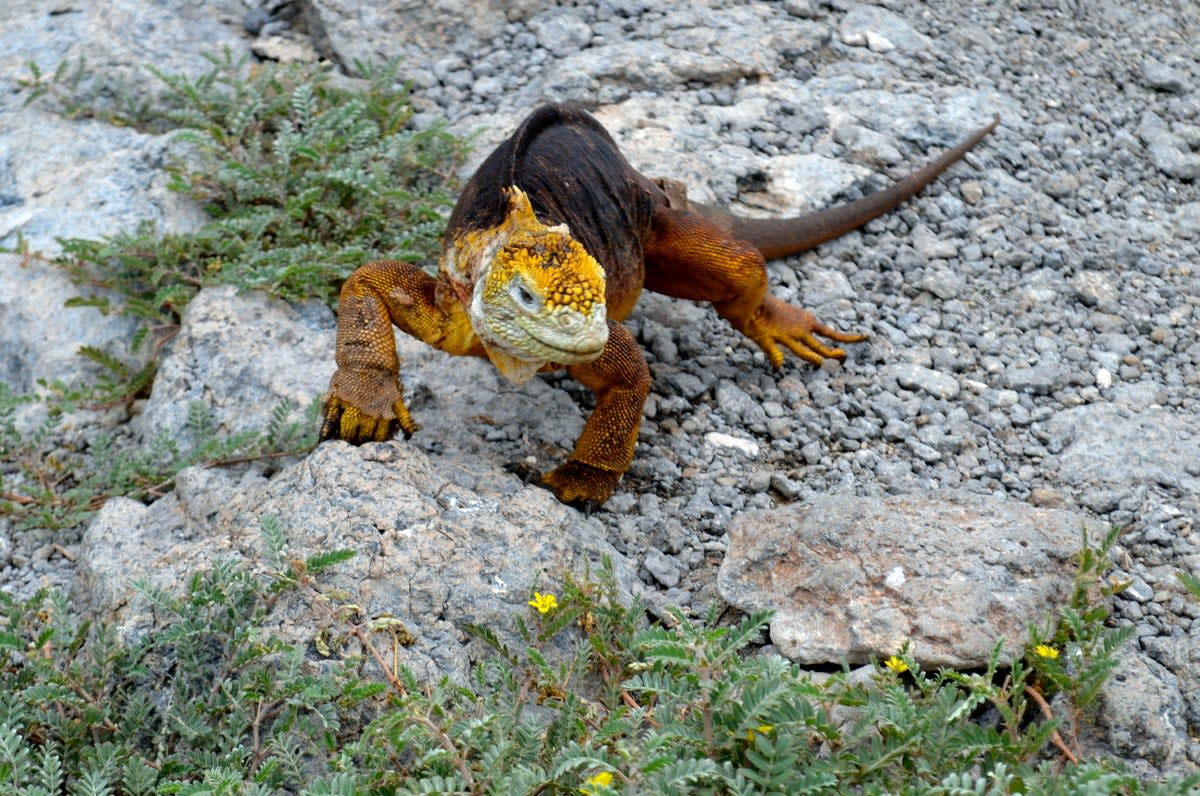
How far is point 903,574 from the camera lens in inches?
149

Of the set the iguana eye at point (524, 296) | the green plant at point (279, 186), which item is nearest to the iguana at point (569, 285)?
the iguana eye at point (524, 296)

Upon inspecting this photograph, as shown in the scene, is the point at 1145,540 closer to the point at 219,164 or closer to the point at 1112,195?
the point at 1112,195

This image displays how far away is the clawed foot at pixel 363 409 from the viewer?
415 centimetres

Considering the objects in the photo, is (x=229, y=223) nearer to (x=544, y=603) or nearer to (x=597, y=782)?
(x=544, y=603)

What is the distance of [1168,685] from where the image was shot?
139 inches

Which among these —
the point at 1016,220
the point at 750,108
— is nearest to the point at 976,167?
the point at 1016,220

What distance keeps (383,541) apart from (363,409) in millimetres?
572

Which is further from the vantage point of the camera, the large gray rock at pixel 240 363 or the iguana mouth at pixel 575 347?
the large gray rock at pixel 240 363

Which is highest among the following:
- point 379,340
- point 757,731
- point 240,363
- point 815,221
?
point 757,731

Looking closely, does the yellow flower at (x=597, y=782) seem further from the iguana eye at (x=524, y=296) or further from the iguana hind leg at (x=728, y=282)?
the iguana hind leg at (x=728, y=282)

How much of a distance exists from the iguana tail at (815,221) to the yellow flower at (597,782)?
308 centimetres

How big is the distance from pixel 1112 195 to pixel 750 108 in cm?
179

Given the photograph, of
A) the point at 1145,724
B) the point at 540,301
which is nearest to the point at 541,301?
the point at 540,301

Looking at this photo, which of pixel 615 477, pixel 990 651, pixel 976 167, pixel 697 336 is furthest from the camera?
pixel 976 167
